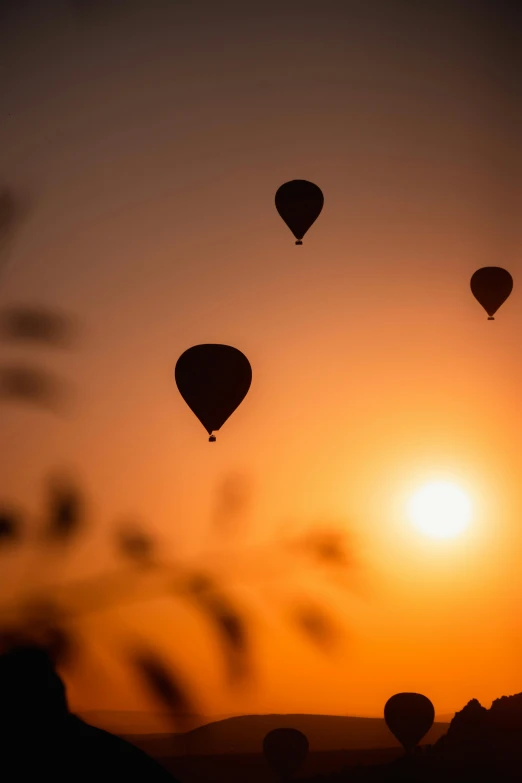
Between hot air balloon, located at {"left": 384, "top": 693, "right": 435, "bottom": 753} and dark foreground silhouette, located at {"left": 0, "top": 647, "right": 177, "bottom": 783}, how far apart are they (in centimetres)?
2995

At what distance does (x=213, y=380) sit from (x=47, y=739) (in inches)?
562

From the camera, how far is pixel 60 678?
199 centimetres

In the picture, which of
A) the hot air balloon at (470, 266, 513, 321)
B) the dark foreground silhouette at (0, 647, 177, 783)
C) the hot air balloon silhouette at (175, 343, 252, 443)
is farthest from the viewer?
the hot air balloon at (470, 266, 513, 321)

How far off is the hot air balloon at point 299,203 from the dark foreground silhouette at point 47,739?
17.6 meters

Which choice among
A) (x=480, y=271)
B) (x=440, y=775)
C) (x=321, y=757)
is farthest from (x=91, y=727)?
(x=321, y=757)

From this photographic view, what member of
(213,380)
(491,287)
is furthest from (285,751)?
(213,380)

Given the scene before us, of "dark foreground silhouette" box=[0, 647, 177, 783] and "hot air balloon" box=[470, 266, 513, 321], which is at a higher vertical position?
"hot air balloon" box=[470, 266, 513, 321]

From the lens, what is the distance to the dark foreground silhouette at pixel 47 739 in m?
1.80

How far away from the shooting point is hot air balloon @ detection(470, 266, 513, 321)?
20828mm

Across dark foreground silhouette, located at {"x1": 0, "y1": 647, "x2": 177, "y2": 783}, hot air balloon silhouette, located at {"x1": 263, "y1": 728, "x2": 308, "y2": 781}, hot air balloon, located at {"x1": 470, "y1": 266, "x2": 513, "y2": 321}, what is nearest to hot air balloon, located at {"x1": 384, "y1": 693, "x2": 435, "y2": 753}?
hot air balloon silhouette, located at {"x1": 263, "y1": 728, "x2": 308, "y2": 781}

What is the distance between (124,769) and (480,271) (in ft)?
68.2

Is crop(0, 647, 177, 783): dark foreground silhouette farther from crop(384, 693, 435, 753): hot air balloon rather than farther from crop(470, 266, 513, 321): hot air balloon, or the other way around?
crop(384, 693, 435, 753): hot air balloon

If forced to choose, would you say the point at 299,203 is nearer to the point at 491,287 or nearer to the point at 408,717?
the point at 491,287

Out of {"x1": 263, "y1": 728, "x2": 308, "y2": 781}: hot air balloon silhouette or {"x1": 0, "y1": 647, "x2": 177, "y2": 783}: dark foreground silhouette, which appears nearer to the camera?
{"x1": 0, "y1": 647, "x2": 177, "y2": 783}: dark foreground silhouette
